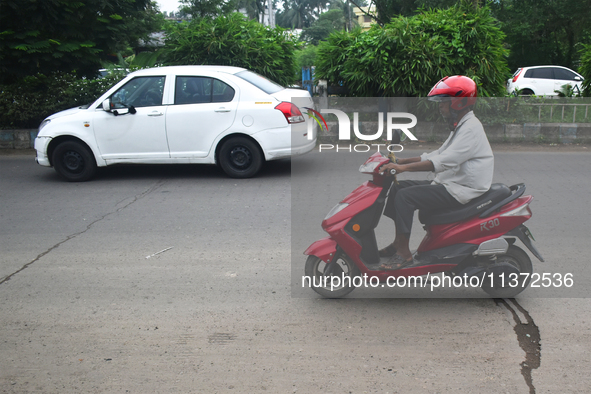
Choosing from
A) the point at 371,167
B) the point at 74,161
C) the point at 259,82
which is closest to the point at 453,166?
the point at 371,167

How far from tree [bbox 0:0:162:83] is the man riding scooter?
9.34m

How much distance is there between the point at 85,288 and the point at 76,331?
80cm

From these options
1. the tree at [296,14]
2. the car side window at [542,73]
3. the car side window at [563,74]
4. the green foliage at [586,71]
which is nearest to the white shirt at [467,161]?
the green foliage at [586,71]

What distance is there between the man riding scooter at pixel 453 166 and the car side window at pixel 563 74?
19.1m

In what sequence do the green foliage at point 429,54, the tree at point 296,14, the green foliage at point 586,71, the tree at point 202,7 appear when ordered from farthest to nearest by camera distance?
the tree at point 296,14 → the tree at point 202,7 → the green foliage at point 586,71 → the green foliage at point 429,54

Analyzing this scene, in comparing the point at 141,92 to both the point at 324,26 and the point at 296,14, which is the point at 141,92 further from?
the point at 296,14

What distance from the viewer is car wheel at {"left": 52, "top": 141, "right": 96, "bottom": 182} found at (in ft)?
28.3

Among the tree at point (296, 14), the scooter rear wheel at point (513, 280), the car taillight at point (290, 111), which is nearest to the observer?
the scooter rear wheel at point (513, 280)

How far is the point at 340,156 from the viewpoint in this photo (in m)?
10.4

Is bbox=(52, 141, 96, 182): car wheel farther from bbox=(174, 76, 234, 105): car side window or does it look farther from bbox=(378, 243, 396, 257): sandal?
bbox=(378, 243, 396, 257): sandal

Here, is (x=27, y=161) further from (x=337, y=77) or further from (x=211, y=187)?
(x=337, y=77)

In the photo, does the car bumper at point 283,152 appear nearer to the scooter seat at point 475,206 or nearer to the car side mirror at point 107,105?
the car side mirror at point 107,105

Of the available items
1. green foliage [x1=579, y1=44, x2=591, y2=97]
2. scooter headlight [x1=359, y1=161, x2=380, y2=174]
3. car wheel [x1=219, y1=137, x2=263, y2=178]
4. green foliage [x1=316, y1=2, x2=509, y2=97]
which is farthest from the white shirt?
green foliage [x1=579, y1=44, x2=591, y2=97]

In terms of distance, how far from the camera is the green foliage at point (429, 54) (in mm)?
11344
